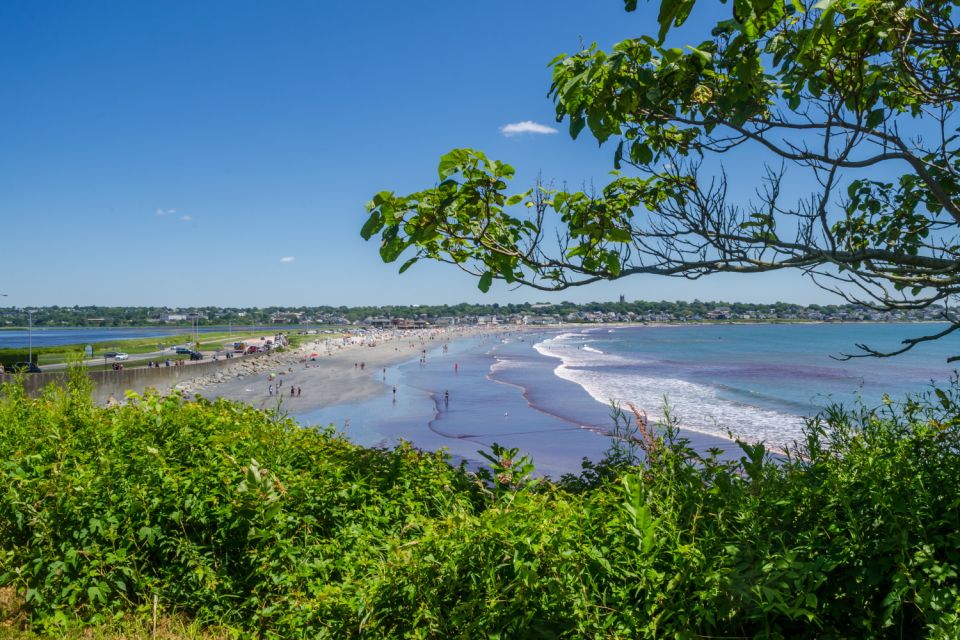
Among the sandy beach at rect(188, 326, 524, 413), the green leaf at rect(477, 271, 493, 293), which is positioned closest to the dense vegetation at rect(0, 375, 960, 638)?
the green leaf at rect(477, 271, 493, 293)

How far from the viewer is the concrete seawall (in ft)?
66.7

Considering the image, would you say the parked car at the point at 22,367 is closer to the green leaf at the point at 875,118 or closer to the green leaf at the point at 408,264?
the green leaf at the point at 408,264

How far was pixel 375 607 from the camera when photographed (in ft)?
7.46

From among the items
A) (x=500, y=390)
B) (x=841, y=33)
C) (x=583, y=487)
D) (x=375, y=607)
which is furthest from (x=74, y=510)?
(x=500, y=390)

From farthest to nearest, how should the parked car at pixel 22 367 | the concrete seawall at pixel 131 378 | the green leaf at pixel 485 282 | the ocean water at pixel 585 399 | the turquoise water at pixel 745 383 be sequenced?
the turquoise water at pixel 745 383 < the concrete seawall at pixel 131 378 < the ocean water at pixel 585 399 < the parked car at pixel 22 367 < the green leaf at pixel 485 282

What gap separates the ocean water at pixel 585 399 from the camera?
59.7ft

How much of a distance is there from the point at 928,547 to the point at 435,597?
1735 millimetres

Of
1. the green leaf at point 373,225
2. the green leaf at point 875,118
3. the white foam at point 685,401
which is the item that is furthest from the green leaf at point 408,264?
the white foam at point 685,401

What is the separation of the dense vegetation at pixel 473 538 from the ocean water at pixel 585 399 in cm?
370

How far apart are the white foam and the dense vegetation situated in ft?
26.1

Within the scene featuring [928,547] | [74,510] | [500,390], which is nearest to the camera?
[928,547]

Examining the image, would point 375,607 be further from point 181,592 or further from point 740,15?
point 740,15

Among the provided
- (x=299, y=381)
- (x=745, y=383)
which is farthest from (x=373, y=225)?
(x=299, y=381)

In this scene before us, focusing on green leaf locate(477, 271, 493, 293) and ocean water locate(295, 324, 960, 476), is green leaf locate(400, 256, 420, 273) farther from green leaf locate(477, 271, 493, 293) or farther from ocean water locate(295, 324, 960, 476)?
ocean water locate(295, 324, 960, 476)
